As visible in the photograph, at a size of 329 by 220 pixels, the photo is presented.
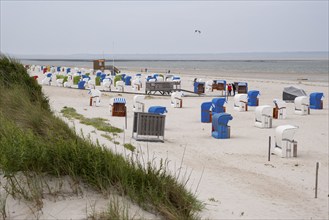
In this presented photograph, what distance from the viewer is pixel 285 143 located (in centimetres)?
1116

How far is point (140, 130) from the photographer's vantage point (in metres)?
12.3

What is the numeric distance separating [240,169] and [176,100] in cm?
1290

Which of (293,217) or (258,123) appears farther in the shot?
(258,123)

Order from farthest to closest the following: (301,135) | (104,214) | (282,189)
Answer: (301,135) → (282,189) → (104,214)

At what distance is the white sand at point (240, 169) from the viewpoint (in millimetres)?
6504

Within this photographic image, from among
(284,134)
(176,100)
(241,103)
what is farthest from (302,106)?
(284,134)

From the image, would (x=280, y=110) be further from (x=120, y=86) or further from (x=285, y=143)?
(x=120, y=86)

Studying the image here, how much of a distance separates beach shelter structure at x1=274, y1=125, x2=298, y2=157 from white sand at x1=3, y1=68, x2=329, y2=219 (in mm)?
205

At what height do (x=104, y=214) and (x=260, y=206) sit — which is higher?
(x=104, y=214)

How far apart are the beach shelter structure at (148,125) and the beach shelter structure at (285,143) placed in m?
2.90

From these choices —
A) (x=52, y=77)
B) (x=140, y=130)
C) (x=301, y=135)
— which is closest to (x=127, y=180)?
(x=140, y=130)

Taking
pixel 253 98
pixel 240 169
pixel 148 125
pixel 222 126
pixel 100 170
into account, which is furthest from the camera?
pixel 253 98

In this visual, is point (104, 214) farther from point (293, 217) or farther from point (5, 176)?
point (293, 217)

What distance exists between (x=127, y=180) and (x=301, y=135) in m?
10.8
